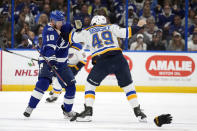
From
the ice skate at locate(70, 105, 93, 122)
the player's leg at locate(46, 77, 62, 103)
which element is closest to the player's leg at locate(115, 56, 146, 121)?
the ice skate at locate(70, 105, 93, 122)

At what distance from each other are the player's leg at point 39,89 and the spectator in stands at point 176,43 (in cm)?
496

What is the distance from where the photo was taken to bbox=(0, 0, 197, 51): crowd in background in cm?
953

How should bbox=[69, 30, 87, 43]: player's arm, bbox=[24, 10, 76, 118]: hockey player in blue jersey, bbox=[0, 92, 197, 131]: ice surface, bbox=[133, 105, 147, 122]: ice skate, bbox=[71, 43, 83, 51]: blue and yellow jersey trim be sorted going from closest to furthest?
bbox=[0, 92, 197, 131]: ice surface
bbox=[133, 105, 147, 122]: ice skate
bbox=[69, 30, 87, 43]: player's arm
bbox=[24, 10, 76, 118]: hockey player in blue jersey
bbox=[71, 43, 83, 51]: blue and yellow jersey trim

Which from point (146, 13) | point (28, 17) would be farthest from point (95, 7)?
point (28, 17)

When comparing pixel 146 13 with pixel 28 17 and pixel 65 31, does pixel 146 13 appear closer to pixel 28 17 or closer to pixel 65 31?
pixel 28 17

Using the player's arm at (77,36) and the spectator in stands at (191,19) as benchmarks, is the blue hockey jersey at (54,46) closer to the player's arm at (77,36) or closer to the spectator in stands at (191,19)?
the player's arm at (77,36)

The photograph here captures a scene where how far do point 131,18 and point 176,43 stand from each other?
1171 millimetres

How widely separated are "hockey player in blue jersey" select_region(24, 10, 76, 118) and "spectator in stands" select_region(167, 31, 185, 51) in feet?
15.7

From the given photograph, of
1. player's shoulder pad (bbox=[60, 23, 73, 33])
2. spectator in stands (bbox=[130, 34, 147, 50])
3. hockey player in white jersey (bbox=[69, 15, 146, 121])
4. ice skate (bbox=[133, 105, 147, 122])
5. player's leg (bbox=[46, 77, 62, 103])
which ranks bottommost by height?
player's leg (bbox=[46, 77, 62, 103])

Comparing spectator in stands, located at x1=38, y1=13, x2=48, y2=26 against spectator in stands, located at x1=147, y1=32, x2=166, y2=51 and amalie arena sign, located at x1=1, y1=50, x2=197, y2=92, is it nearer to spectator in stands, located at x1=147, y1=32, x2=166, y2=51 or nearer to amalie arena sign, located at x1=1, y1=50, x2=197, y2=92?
amalie arena sign, located at x1=1, y1=50, x2=197, y2=92

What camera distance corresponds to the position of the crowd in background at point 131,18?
9531mm

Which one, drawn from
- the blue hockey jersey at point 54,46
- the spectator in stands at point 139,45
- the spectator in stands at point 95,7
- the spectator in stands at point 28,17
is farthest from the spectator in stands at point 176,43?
the blue hockey jersey at point 54,46

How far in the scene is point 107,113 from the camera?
6.19 m

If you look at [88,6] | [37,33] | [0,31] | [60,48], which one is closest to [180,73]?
[88,6]
